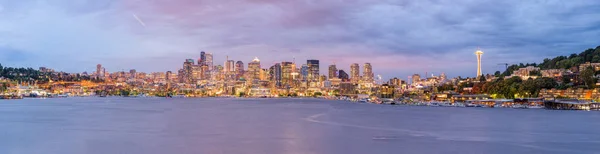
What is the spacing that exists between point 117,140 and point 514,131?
19.8 m

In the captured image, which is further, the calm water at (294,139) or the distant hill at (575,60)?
the distant hill at (575,60)

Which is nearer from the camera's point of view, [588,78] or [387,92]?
[588,78]

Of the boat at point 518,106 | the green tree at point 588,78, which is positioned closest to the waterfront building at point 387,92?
the green tree at point 588,78

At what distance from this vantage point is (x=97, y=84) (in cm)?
16500

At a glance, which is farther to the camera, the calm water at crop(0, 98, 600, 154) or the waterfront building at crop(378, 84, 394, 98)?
the waterfront building at crop(378, 84, 394, 98)

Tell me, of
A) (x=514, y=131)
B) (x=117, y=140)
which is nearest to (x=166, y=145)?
(x=117, y=140)

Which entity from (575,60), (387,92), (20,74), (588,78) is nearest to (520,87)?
(588,78)

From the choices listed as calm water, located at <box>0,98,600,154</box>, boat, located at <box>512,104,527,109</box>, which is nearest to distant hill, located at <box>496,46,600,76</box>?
boat, located at <box>512,104,527,109</box>

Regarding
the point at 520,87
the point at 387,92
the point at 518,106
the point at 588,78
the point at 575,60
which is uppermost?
the point at 575,60

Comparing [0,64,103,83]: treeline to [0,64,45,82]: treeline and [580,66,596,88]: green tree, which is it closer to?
[0,64,45,82]: treeline

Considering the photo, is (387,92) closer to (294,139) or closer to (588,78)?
(588,78)

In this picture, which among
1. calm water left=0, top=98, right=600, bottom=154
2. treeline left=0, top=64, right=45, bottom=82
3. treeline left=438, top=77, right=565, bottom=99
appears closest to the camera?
calm water left=0, top=98, right=600, bottom=154

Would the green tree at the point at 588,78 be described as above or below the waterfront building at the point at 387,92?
above

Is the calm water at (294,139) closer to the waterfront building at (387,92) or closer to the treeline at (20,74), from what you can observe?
the waterfront building at (387,92)
